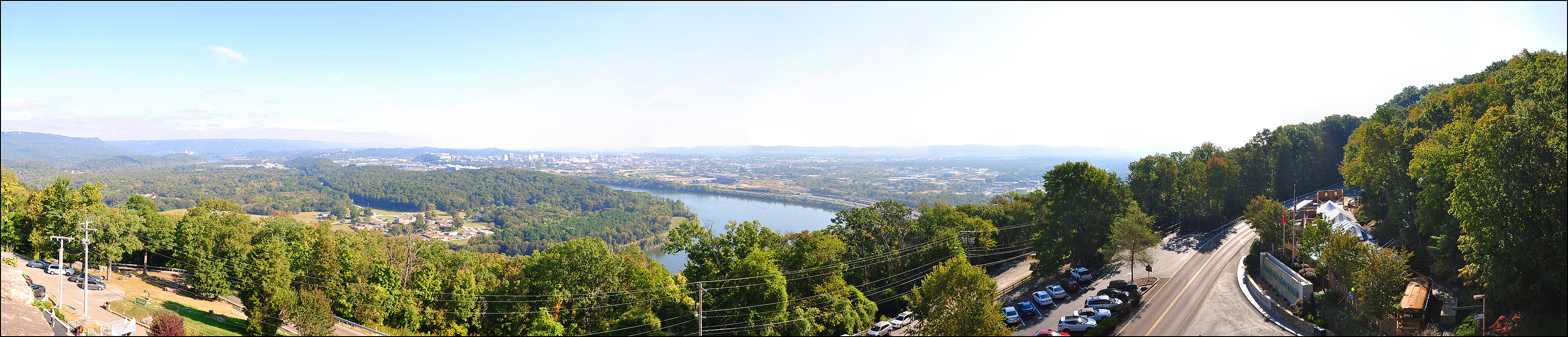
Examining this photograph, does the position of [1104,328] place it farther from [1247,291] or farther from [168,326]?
[168,326]

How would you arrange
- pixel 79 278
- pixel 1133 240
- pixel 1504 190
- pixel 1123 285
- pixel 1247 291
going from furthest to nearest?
pixel 79 278 → pixel 1133 240 → pixel 1123 285 → pixel 1247 291 → pixel 1504 190

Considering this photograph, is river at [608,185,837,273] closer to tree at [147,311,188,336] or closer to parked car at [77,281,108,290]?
parked car at [77,281,108,290]

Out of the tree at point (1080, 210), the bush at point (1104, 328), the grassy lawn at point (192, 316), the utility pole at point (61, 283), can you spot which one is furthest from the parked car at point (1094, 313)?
the utility pole at point (61, 283)

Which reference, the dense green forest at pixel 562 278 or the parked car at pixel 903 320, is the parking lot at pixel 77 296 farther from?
the parked car at pixel 903 320

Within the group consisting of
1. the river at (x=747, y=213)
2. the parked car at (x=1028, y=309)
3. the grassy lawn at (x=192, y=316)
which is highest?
the parked car at (x=1028, y=309)

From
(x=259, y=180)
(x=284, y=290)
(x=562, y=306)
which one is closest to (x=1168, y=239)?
(x=562, y=306)

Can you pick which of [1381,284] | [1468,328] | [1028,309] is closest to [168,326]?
[1028,309]
